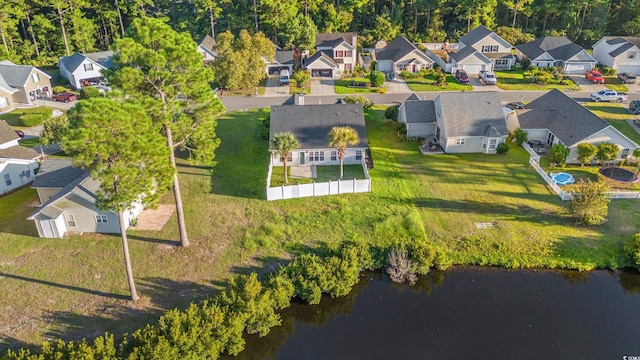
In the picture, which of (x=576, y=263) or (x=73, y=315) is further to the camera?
(x=576, y=263)

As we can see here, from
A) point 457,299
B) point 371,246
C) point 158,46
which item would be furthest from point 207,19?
point 457,299

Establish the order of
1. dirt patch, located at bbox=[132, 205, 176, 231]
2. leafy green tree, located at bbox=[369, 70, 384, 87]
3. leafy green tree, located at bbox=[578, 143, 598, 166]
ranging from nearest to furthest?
dirt patch, located at bbox=[132, 205, 176, 231]
leafy green tree, located at bbox=[578, 143, 598, 166]
leafy green tree, located at bbox=[369, 70, 384, 87]

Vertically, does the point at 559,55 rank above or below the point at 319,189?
above

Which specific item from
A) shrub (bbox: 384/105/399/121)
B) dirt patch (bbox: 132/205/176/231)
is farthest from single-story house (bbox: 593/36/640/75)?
dirt patch (bbox: 132/205/176/231)

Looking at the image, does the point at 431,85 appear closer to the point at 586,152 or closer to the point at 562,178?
the point at 586,152

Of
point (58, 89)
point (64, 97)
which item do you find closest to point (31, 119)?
point (64, 97)

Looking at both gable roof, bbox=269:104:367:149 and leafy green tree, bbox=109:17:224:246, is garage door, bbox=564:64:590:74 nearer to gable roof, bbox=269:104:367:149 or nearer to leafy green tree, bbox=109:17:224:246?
gable roof, bbox=269:104:367:149

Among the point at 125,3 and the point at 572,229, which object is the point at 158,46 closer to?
the point at 572,229
